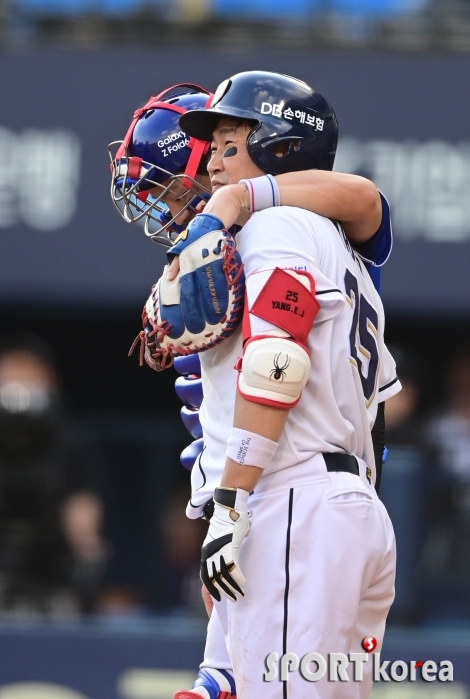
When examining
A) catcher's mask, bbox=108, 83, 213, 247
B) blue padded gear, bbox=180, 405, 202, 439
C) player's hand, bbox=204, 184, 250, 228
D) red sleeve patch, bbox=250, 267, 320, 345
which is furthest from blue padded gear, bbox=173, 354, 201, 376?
red sleeve patch, bbox=250, 267, 320, 345

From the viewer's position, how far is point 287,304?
2572 millimetres

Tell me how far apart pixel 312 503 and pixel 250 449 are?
18 centimetres

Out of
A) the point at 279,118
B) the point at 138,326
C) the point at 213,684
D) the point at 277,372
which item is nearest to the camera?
the point at 277,372

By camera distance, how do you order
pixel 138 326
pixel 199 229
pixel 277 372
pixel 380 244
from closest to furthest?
pixel 277 372
pixel 199 229
pixel 380 244
pixel 138 326

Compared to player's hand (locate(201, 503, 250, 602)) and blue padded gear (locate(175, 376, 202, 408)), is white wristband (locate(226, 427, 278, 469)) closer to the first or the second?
player's hand (locate(201, 503, 250, 602))

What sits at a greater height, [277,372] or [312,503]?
[277,372]

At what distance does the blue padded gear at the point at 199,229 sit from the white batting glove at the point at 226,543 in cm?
53

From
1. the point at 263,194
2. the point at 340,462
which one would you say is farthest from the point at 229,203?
the point at 340,462

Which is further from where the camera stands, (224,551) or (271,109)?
(271,109)

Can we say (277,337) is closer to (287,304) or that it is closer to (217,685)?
(287,304)

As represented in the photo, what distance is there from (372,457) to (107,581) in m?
3.48

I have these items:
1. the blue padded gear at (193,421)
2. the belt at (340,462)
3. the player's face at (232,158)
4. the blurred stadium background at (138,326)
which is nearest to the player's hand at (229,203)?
the player's face at (232,158)

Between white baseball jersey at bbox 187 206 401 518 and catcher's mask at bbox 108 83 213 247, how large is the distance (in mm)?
571

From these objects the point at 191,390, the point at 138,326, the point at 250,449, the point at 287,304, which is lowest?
the point at 138,326
